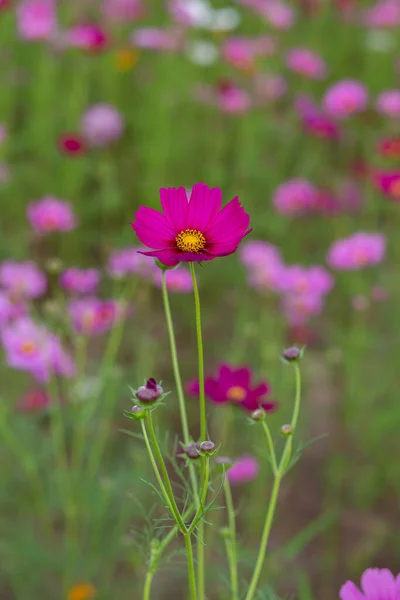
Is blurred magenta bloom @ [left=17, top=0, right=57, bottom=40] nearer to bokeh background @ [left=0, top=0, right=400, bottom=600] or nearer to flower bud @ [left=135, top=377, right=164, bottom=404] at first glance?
bokeh background @ [left=0, top=0, right=400, bottom=600]

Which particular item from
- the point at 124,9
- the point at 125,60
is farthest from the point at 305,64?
the point at 124,9

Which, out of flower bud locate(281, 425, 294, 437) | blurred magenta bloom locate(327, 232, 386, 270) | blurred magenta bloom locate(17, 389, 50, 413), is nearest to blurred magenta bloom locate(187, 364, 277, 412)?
flower bud locate(281, 425, 294, 437)

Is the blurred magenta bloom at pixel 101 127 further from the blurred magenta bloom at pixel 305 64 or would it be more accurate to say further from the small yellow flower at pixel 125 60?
the blurred magenta bloom at pixel 305 64

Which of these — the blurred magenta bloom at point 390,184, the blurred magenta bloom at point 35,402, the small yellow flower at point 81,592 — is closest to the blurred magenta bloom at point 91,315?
the blurred magenta bloom at point 35,402

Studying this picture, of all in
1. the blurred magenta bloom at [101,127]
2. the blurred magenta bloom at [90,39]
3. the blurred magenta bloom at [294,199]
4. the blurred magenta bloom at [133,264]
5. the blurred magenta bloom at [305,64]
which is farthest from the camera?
the blurred magenta bloom at [305,64]

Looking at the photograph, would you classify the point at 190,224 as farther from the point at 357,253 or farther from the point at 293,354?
the point at 357,253
